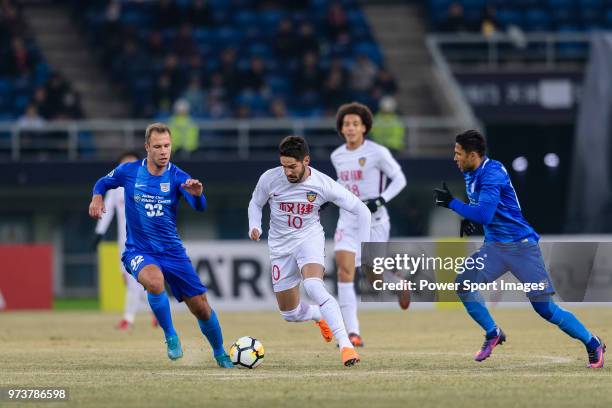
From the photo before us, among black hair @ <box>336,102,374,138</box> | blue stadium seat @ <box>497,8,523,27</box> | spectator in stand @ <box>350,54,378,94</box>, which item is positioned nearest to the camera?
black hair @ <box>336,102,374,138</box>

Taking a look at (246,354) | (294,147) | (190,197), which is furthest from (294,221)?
(246,354)

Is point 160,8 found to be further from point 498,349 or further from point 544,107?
point 498,349

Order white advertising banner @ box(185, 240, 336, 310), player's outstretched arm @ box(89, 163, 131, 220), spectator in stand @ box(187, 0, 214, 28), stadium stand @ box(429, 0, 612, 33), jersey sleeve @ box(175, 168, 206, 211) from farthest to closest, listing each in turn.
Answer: spectator in stand @ box(187, 0, 214, 28) → stadium stand @ box(429, 0, 612, 33) → white advertising banner @ box(185, 240, 336, 310) → player's outstretched arm @ box(89, 163, 131, 220) → jersey sleeve @ box(175, 168, 206, 211)

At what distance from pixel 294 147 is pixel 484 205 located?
5.31 feet

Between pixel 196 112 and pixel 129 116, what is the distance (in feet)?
8.66

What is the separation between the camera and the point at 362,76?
29.6m

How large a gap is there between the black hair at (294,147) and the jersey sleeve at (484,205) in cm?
130

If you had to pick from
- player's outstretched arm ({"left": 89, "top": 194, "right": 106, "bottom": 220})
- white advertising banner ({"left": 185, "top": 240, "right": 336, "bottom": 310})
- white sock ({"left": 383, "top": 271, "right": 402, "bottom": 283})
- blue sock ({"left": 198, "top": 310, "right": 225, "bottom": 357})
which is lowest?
white advertising banner ({"left": 185, "top": 240, "right": 336, "bottom": 310})

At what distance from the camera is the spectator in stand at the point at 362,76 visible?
96.9 ft

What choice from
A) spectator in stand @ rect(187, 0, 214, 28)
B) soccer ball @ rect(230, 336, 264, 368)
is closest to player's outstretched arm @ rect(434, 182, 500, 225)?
soccer ball @ rect(230, 336, 264, 368)

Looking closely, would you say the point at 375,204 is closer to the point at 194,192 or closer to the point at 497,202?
the point at 497,202

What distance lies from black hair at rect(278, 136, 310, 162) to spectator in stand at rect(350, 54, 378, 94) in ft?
60.3

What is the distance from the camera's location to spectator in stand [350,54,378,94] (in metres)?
29.5

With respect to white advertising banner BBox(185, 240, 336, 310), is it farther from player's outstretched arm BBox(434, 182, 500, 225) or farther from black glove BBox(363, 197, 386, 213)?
player's outstretched arm BBox(434, 182, 500, 225)
